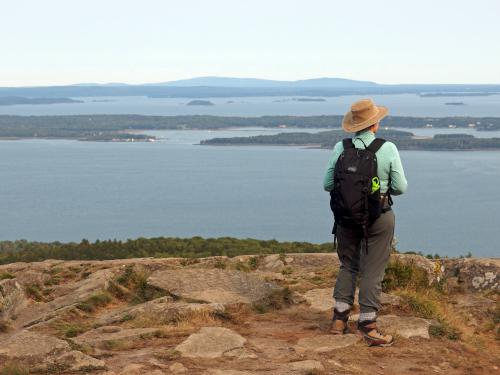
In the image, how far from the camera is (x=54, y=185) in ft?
436

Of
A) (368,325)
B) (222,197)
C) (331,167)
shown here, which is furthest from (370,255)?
(222,197)

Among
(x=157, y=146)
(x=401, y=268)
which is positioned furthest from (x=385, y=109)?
(x=157, y=146)

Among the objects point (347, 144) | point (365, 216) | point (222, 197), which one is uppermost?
point (347, 144)

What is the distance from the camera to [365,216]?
6.83m

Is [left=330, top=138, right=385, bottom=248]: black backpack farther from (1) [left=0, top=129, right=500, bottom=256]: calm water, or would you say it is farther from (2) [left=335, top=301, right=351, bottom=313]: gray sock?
(1) [left=0, top=129, right=500, bottom=256]: calm water

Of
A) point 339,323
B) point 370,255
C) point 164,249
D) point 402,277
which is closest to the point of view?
point 370,255

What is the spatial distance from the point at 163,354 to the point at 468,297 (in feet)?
14.4

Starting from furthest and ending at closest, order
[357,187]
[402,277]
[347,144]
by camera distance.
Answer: [402,277]
[347,144]
[357,187]

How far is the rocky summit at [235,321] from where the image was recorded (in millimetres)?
6371

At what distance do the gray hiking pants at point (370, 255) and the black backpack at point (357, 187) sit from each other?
0.68 ft

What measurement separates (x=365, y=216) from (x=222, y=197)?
4428 inches

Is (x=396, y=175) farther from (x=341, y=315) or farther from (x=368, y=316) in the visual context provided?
(x=341, y=315)

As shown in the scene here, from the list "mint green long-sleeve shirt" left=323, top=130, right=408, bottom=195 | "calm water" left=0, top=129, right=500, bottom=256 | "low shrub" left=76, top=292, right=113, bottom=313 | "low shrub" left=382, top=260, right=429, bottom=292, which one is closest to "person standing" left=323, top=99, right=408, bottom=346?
"mint green long-sleeve shirt" left=323, top=130, right=408, bottom=195

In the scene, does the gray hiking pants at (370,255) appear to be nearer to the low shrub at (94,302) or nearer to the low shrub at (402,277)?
the low shrub at (402,277)
